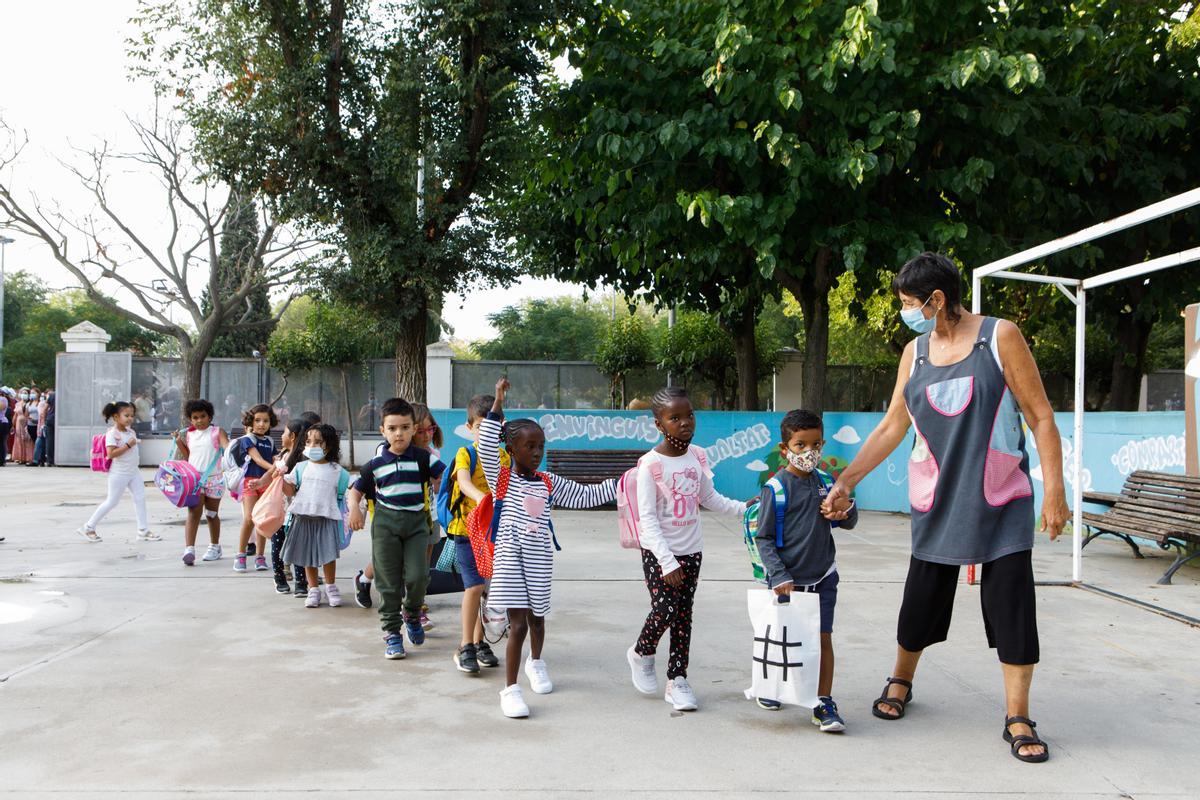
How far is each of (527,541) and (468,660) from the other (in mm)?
848

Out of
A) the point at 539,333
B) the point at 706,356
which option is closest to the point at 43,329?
the point at 539,333

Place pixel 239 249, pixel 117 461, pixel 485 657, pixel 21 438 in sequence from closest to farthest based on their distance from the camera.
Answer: pixel 485 657 < pixel 117 461 < pixel 21 438 < pixel 239 249

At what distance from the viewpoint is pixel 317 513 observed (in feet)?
22.3

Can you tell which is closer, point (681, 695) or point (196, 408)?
point (681, 695)

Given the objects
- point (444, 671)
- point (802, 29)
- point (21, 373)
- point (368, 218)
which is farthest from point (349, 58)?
point (21, 373)

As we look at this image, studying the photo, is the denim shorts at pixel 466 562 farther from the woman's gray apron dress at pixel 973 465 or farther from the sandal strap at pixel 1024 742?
the sandal strap at pixel 1024 742

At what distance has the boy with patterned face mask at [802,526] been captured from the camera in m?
4.21

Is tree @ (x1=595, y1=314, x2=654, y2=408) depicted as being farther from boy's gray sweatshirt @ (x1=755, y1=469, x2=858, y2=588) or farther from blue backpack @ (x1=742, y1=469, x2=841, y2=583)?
boy's gray sweatshirt @ (x1=755, y1=469, x2=858, y2=588)

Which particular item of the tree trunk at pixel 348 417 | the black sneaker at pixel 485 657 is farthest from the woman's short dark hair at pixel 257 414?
the tree trunk at pixel 348 417

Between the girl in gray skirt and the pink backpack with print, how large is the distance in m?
2.97

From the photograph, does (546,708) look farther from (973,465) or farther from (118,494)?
(118,494)

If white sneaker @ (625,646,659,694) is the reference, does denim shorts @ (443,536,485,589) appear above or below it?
above

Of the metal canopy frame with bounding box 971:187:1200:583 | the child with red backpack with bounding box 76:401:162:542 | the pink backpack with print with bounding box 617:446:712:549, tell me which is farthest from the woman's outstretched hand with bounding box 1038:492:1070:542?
the child with red backpack with bounding box 76:401:162:542

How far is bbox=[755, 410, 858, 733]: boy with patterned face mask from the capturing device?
421 cm
